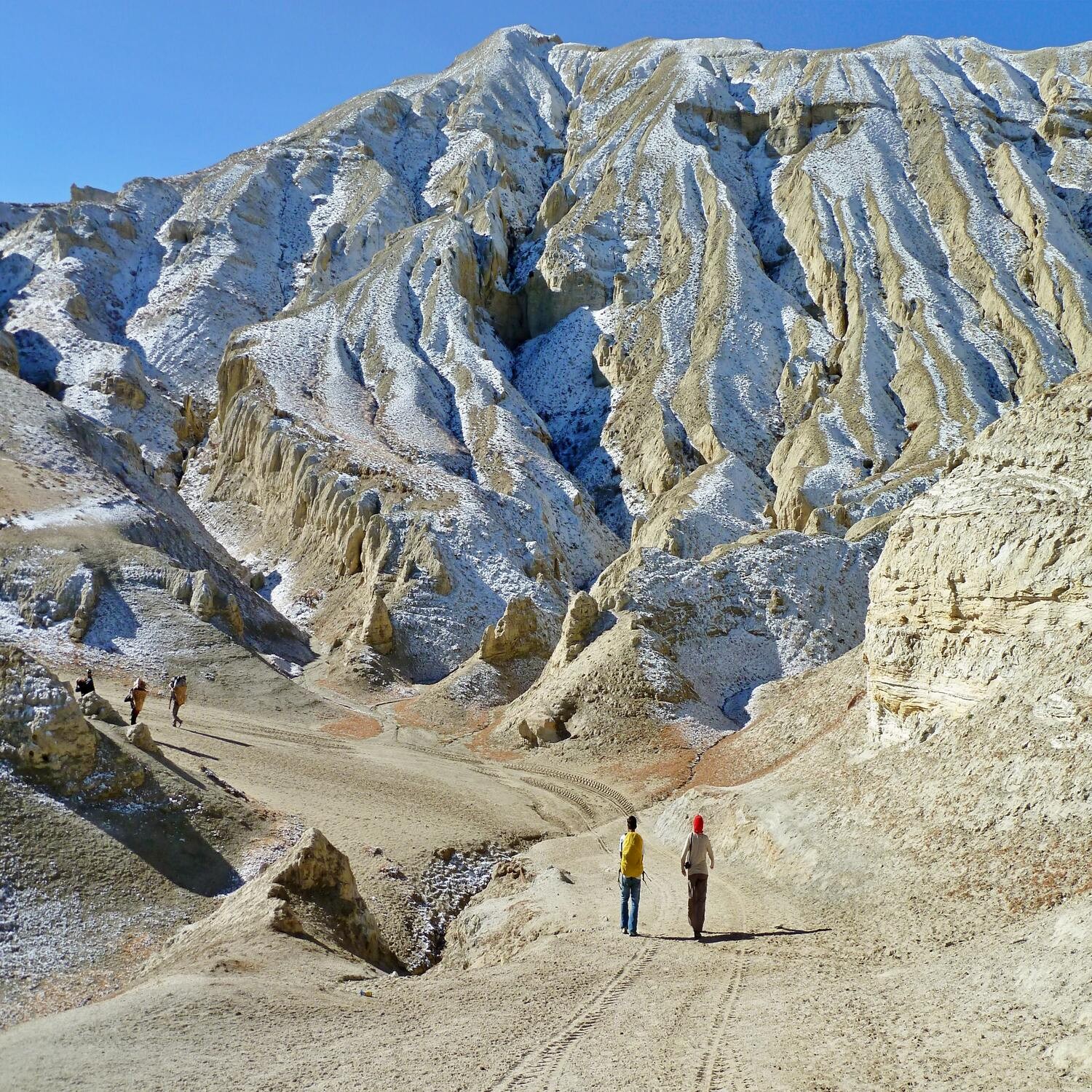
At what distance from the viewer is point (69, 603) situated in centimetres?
2675

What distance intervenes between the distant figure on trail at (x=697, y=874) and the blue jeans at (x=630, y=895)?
0.60 m

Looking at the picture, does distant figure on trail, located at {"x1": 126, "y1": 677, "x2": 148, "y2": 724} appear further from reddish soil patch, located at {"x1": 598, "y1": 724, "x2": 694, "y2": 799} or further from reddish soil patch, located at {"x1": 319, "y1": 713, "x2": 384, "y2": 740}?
reddish soil patch, located at {"x1": 598, "y1": 724, "x2": 694, "y2": 799}

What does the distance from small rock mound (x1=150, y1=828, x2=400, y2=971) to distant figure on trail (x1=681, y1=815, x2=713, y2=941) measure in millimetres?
4153

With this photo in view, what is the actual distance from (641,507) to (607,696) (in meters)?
31.8

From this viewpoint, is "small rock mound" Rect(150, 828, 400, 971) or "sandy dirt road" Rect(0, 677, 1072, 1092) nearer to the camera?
"sandy dirt road" Rect(0, 677, 1072, 1092)

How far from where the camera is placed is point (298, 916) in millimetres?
10172

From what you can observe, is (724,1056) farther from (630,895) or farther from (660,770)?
(660,770)

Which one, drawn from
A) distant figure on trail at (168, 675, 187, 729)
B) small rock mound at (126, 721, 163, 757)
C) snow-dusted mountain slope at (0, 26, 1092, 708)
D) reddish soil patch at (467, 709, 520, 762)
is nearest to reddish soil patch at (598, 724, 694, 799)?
snow-dusted mountain slope at (0, 26, 1092, 708)

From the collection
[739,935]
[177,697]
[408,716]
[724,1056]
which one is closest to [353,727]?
[408,716]

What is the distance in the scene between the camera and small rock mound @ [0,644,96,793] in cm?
1180

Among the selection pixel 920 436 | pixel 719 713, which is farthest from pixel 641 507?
pixel 719 713

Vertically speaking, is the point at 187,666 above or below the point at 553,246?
below

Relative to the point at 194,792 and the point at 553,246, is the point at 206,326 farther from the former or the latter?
the point at 194,792

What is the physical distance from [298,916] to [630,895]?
3.99 m
